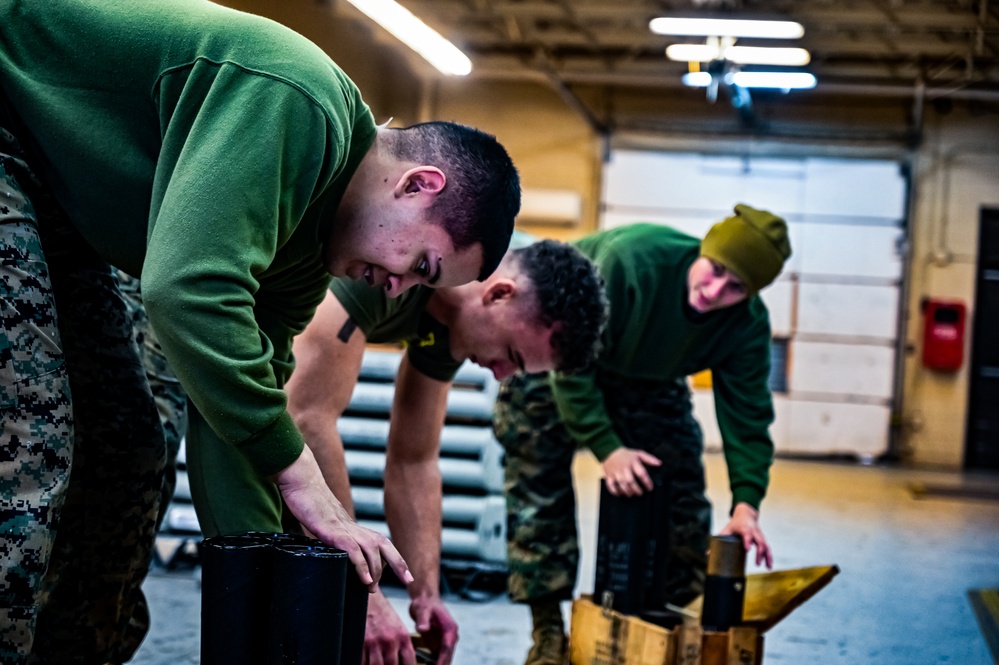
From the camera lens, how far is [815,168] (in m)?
11.9

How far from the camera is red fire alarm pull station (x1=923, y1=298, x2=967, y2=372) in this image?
450 inches

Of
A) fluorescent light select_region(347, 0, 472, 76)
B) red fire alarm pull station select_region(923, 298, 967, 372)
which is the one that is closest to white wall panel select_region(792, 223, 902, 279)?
red fire alarm pull station select_region(923, 298, 967, 372)

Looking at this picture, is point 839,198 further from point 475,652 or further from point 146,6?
point 146,6

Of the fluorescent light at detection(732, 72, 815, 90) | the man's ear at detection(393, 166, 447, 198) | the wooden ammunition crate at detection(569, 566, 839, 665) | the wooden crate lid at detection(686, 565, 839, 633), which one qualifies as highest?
the fluorescent light at detection(732, 72, 815, 90)

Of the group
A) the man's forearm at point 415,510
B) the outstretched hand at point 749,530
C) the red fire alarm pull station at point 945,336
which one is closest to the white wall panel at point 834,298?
the red fire alarm pull station at point 945,336

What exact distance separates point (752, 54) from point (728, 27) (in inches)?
32.7

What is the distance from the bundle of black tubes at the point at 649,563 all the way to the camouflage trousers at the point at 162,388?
1.18 meters

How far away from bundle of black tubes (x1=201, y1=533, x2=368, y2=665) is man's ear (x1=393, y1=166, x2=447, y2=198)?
55 cm

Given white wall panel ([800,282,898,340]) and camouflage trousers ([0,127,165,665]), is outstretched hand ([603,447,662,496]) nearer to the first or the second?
camouflage trousers ([0,127,165,665])

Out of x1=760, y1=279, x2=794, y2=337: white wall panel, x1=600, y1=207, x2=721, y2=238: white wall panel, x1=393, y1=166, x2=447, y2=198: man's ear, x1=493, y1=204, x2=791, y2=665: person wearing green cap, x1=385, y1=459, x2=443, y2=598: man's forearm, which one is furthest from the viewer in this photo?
x1=600, y1=207, x2=721, y2=238: white wall panel

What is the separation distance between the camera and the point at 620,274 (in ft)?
10.8

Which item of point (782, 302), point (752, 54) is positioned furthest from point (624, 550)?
point (782, 302)

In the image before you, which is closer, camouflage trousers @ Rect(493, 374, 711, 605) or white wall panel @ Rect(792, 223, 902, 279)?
camouflage trousers @ Rect(493, 374, 711, 605)

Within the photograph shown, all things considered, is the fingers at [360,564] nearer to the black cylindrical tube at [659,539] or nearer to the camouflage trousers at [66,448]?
the camouflage trousers at [66,448]
